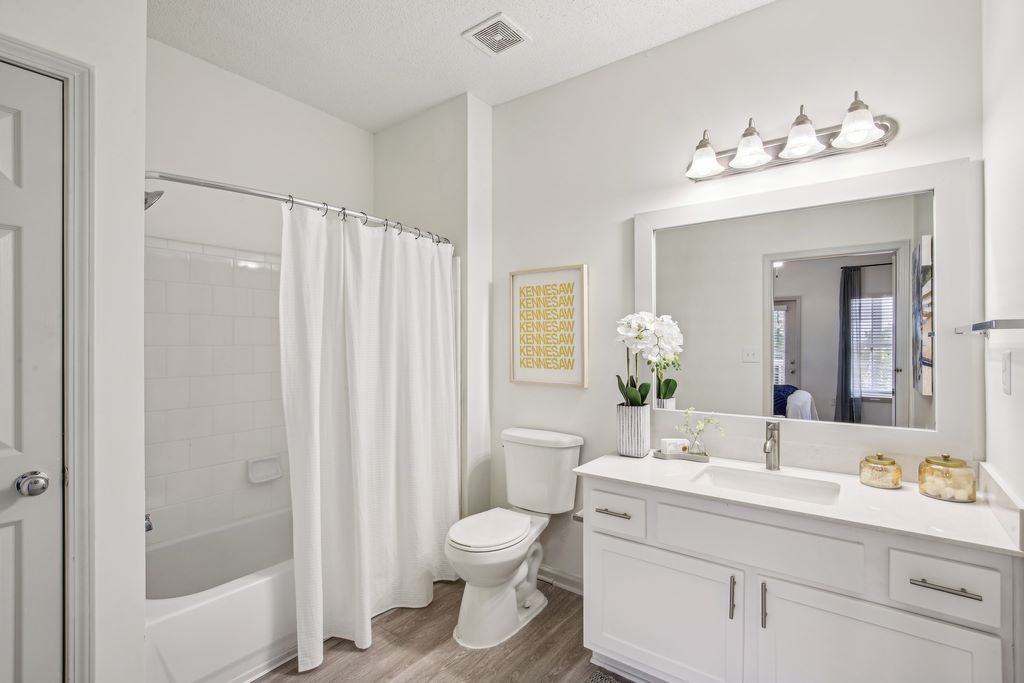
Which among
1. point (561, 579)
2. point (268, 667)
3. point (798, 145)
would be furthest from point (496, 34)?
point (268, 667)

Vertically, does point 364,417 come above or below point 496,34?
below

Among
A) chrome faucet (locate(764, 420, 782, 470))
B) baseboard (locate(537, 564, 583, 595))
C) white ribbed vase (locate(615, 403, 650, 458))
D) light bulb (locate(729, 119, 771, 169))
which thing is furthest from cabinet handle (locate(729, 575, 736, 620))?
light bulb (locate(729, 119, 771, 169))

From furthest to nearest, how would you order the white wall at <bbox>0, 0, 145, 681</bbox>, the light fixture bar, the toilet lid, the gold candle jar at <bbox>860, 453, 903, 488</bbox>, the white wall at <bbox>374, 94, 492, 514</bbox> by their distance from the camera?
the white wall at <bbox>374, 94, 492, 514</bbox> < the toilet lid < the light fixture bar < the gold candle jar at <bbox>860, 453, 903, 488</bbox> < the white wall at <bbox>0, 0, 145, 681</bbox>

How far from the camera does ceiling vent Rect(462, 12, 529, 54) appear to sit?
2092 mm

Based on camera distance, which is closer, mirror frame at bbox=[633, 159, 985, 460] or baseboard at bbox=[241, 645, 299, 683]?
mirror frame at bbox=[633, 159, 985, 460]

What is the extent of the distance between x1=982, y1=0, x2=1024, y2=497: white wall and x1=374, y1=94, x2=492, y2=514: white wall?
2059 mm

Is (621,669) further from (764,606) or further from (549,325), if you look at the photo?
(549,325)

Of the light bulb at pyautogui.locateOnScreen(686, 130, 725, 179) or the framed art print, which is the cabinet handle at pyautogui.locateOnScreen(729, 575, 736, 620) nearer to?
the framed art print

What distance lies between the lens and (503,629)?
207 cm

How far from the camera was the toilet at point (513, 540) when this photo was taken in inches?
79.2

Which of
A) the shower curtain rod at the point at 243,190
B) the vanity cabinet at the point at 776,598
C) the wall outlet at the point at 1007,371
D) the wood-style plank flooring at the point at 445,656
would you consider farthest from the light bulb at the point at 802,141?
the wood-style plank flooring at the point at 445,656

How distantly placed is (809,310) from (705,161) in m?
0.72

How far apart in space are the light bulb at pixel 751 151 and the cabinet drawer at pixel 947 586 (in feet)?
4.59

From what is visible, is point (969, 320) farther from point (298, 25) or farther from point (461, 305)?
point (298, 25)
